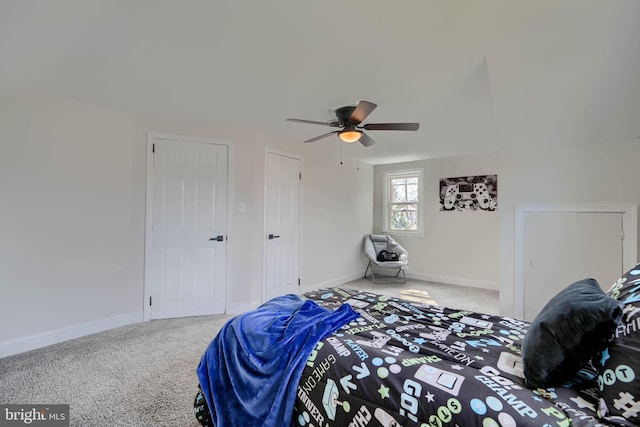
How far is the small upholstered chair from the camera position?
5.13m

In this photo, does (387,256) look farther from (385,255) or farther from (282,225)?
(282,225)

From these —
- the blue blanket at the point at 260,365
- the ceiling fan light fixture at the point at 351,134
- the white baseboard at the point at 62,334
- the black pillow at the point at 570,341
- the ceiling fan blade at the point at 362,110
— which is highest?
the ceiling fan blade at the point at 362,110

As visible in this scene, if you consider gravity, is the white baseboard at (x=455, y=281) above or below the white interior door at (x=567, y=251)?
below

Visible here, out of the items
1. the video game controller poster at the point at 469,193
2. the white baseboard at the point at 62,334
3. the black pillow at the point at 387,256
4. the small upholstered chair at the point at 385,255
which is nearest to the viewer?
the white baseboard at the point at 62,334

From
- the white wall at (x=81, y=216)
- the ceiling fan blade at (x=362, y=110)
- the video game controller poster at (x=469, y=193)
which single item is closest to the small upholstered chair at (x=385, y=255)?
the video game controller poster at (x=469, y=193)

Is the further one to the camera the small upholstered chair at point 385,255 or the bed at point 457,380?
the small upholstered chair at point 385,255

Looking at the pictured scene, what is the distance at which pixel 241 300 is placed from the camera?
143 inches

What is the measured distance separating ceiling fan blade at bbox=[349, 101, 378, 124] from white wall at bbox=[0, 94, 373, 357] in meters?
1.60

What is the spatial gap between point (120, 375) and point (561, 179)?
13.8ft

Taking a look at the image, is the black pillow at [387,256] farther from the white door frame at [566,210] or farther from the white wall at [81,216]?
the white wall at [81,216]

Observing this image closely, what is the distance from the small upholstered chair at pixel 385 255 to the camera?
16.8 feet

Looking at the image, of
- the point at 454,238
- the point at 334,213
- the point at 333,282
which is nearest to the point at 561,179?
the point at 454,238

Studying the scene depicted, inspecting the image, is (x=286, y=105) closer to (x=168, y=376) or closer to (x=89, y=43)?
(x=89, y=43)

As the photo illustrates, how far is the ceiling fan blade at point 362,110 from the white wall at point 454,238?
3.24m
